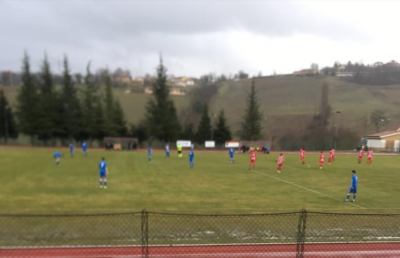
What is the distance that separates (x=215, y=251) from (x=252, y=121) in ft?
248

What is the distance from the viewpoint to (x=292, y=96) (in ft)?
187

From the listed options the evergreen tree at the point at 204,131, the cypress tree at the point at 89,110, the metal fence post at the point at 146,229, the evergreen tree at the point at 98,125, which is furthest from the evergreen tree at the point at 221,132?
the metal fence post at the point at 146,229

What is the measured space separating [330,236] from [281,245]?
2187mm

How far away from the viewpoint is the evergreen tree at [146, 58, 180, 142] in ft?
278

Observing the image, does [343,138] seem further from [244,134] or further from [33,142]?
[33,142]

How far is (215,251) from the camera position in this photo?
36.2 feet

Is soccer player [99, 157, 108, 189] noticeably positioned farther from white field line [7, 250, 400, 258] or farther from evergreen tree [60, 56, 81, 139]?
evergreen tree [60, 56, 81, 139]

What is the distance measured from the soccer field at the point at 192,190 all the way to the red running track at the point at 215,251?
647 centimetres

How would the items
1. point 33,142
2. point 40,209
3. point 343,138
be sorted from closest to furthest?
point 40,209 → point 343,138 → point 33,142

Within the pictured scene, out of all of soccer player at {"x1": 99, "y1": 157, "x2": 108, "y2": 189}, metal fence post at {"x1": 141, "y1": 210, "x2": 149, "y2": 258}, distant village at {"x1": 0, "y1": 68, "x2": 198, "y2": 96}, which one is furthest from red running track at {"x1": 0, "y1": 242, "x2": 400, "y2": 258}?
distant village at {"x1": 0, "y1": 68, "x2": 198, "y2": 96}

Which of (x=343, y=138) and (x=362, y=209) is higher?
(x=343, y=138)

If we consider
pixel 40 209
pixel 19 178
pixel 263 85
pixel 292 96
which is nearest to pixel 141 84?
pixel 263 85

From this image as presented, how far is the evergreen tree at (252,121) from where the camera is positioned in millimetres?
84625

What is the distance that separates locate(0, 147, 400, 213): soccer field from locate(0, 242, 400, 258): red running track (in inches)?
255
